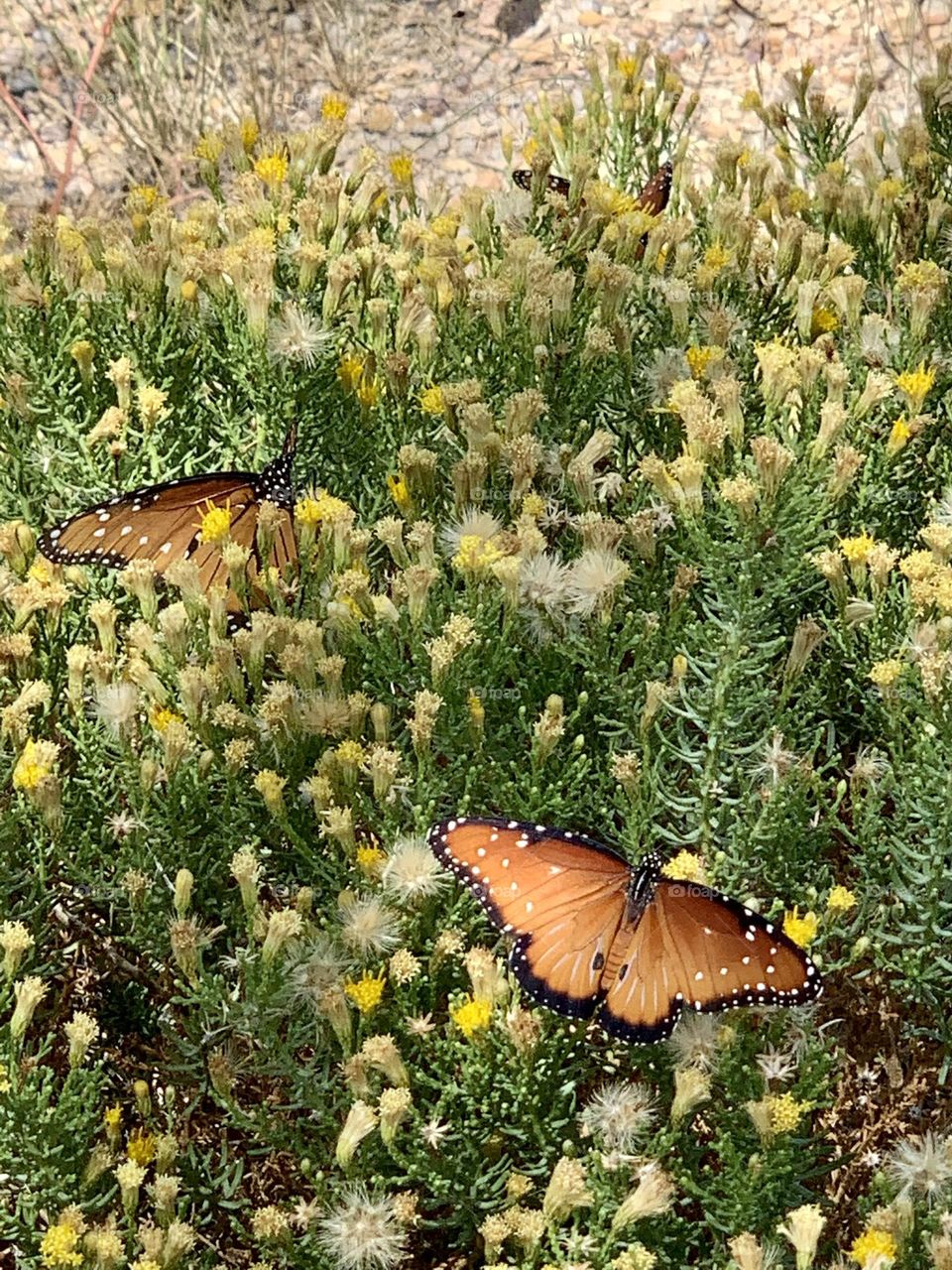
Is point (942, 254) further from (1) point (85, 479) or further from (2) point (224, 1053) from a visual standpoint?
(2) point (224, 1053)

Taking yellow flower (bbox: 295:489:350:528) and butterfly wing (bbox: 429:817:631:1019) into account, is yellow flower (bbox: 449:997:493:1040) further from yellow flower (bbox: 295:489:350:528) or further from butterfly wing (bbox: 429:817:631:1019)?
yellow flower (bbox: 295:489:350:528)

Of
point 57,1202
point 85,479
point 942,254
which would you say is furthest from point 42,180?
point 57,1202

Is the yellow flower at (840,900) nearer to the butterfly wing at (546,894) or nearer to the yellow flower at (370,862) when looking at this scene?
the butterfly wing at (546,894)

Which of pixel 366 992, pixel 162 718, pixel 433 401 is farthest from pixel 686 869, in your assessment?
pixel 433 401

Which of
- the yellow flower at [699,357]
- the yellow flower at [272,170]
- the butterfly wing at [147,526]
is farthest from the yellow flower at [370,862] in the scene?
the yellow flower at [272,170]

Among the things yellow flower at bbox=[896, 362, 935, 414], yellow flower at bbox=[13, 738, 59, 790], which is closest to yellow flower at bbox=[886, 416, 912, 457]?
yellow flower at bbox=[896, 362, 935, 414]

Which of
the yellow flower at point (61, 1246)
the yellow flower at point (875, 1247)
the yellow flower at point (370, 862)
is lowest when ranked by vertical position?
the yellow flower at point (61, 1246)

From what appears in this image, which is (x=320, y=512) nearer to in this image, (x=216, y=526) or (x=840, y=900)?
(x=216, y=526)
